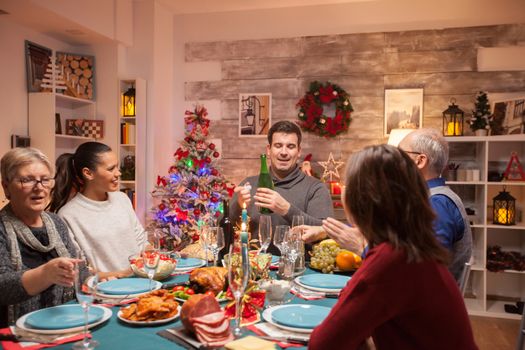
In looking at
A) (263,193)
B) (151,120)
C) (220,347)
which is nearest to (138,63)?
(151,120)

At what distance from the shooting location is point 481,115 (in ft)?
14.9

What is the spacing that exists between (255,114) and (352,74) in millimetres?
1196

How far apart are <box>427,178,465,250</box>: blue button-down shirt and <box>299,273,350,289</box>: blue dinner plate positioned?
0.48 meters

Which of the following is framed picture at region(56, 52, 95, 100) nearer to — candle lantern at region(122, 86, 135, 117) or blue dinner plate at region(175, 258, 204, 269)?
candle lantern at region(122, 86, 135, 117)

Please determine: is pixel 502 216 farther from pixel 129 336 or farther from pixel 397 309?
pixel 129 336

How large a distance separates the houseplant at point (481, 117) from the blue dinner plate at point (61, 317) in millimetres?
4085

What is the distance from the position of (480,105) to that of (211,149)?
280cm

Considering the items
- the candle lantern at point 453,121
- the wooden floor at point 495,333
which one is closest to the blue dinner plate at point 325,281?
the wooden floor at point 495,333

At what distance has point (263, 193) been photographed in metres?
2.80

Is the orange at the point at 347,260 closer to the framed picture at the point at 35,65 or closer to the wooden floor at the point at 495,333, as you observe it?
the wooden floor at the point at 495,333

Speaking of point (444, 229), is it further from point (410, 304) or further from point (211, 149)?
point (211, 149)

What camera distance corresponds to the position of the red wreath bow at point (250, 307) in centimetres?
152

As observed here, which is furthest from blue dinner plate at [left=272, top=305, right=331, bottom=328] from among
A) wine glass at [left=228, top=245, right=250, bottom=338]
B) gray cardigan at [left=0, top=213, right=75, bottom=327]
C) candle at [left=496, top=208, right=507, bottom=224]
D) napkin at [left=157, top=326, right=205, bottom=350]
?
candle at [left=496, top=208, right=507, bottom=224]

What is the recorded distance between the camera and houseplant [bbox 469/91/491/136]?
14.8ft
